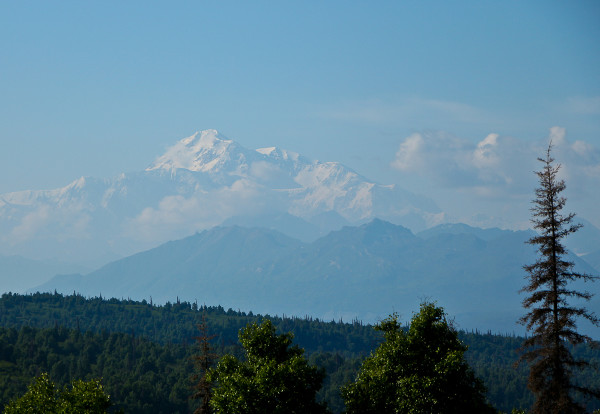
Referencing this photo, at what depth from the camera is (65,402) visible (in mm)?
58844

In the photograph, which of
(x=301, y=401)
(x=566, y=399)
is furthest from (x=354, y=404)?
(x=566, y=399)

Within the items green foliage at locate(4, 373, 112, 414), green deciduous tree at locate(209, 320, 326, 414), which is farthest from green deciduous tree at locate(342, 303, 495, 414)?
green foliage at locate(4, 373, 112, 414)

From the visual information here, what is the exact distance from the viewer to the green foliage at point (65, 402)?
58062mm

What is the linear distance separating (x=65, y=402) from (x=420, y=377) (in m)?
28.0

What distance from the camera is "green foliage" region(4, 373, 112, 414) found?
58062mm

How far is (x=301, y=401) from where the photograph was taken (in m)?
57.1

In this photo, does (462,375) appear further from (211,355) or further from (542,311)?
(211,355)

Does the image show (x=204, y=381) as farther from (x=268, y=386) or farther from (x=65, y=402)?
(x=268, y=386)

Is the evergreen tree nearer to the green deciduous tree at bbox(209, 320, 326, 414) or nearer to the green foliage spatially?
the green foliage

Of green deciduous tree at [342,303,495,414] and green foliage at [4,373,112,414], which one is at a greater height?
green deciduous tree at [342,303,495,414]

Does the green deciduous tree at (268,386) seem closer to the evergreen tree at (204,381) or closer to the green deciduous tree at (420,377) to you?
the green deciduous tree at (420,377)

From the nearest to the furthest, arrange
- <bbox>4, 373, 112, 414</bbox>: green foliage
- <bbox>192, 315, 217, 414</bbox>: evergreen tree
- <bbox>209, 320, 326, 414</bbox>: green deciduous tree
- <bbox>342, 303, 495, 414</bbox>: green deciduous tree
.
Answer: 1. <bbox>342, 303, 495, 414</bbox>: green deciduous tree
2. <bbox>209, 320, 326, 414</bbox>: green deciduous tree
3. <bbox>4, 373, 112, 414</bbox>: green foliage
4. <bbox>192, 315, 217, 414</bbox>: evergreen tree

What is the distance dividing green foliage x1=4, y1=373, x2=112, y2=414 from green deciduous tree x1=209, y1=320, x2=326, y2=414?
30.6 ft

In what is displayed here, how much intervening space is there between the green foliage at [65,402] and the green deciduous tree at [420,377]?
64.3 feet
